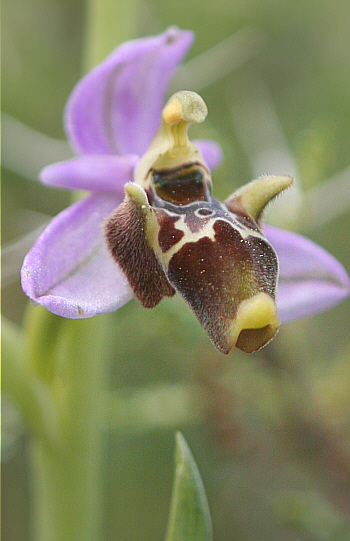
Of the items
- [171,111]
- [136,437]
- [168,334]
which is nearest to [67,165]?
[171,111]

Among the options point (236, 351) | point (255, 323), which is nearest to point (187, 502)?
point (255, 323)

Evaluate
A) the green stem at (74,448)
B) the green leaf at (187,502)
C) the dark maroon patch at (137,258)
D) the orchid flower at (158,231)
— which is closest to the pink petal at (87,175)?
the orchid flower at (158,231)

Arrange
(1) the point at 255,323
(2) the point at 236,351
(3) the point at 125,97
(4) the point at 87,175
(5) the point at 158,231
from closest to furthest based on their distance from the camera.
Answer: (1) the point at 255,323, (5) the point at 158,231, (4) the point at 87,175, (3) the point at 125,97, (2) the point at 236,351

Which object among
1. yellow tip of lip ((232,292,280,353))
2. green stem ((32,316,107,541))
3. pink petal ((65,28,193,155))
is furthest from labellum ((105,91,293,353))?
green stem ((32,316,107,541))

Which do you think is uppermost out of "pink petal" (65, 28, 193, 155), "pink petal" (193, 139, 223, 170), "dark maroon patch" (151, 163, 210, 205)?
"pink petal" (65, 28, 193, 155)

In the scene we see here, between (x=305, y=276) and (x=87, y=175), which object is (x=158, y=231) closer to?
(x=87, y=175)

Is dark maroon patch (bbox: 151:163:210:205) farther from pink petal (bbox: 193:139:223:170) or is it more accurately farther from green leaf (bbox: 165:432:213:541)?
green leaf (bbox: 165:432:213:541)
